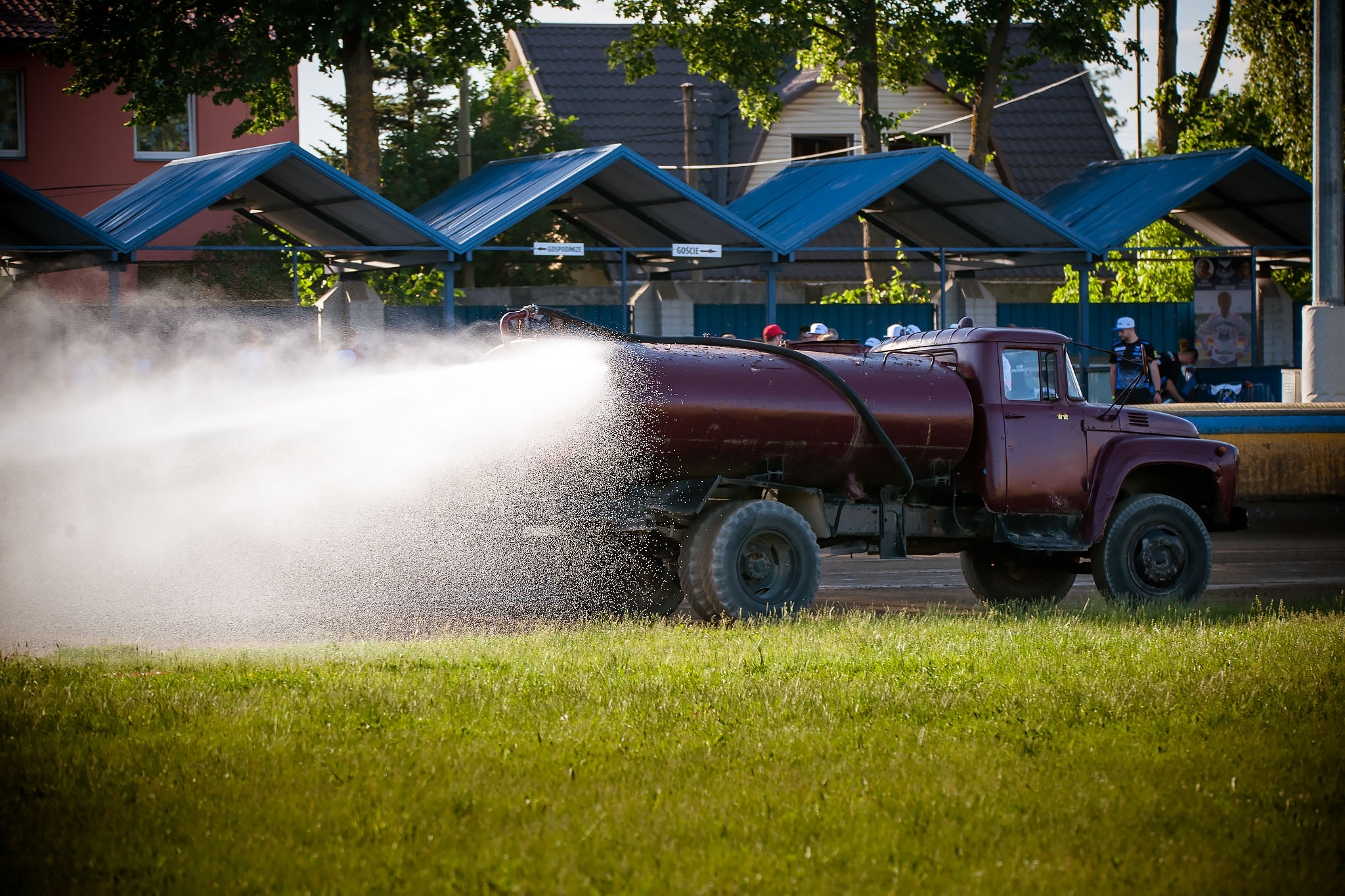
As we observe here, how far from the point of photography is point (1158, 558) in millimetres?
12320

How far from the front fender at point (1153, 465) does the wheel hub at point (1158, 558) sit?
0.40m

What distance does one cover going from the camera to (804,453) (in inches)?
444

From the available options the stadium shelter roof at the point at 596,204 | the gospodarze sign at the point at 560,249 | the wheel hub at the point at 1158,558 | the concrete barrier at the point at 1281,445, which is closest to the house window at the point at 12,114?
the stadium shelter roof at the point at 596,204

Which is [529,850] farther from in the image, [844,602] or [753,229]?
[753,229]

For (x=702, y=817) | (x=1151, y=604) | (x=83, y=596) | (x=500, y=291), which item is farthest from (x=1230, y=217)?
(x=702, y=817)

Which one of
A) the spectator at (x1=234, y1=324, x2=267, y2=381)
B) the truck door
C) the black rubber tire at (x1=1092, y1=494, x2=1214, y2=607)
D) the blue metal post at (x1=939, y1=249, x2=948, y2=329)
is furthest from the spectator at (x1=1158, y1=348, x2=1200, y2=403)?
the spectator at (x1=234, y1=324, x2=267, y2=381)

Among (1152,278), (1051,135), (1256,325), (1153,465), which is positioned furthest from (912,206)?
(1051,135)

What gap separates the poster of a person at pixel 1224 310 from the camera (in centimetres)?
2894

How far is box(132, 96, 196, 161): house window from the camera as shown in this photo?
40094 millimetres

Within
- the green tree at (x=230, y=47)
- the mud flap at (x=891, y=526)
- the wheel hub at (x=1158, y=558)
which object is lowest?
the wheel hub at (x=1158, y=558)

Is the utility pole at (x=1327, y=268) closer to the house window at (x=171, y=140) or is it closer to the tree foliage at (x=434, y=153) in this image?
the tree foliage at (x=434, y=153)

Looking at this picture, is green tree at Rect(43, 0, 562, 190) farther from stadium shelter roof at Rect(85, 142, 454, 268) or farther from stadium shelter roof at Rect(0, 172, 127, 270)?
Answer: stadium shelter roof at Rect(0, 172, 127, 270)

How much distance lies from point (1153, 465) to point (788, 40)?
60.8 feet

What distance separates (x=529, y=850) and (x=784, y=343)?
23.1 ft
